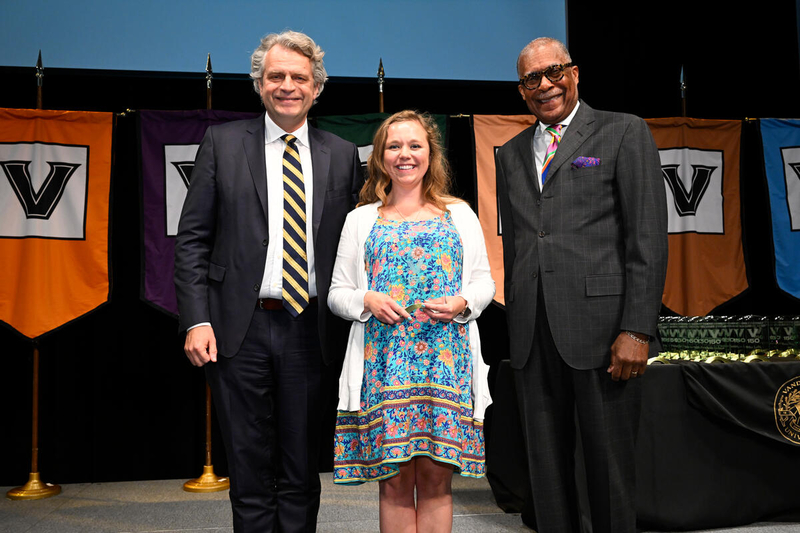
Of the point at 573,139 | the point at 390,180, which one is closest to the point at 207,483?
the point at 390,180

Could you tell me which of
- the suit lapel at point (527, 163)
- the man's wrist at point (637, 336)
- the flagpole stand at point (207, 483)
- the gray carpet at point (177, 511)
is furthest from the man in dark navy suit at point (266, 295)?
the flagpole stand at point (207, 483)

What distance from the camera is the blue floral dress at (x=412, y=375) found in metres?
1.82

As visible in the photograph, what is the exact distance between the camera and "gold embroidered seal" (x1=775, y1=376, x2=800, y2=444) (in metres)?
2.88

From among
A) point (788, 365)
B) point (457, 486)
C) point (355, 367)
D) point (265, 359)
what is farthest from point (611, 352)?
point (457, 486)

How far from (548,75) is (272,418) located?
132cm

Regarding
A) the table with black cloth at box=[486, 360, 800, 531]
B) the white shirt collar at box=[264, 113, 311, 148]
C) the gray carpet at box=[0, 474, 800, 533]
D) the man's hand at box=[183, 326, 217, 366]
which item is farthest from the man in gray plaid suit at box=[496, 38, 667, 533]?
the gray carpet at box=[0, 474, 800, 533]

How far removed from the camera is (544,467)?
1.92 metres

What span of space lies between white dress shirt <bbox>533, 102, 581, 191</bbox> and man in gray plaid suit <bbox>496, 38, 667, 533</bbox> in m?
0.01

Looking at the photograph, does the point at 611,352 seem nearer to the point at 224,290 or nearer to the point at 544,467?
the point at 544,467

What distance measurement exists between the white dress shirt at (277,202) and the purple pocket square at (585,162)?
798 mm

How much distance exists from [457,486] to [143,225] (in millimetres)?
2506

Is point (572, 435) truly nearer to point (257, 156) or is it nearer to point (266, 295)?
point (266, 295)

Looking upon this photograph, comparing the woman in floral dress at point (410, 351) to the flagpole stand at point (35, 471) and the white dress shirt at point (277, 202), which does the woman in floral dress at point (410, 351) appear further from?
the flagpole stand at point (35, 471)

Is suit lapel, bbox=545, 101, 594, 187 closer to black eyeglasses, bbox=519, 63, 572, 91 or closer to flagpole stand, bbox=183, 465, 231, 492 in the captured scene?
black eyeglasses, bbox=519, 63, 572, 91
